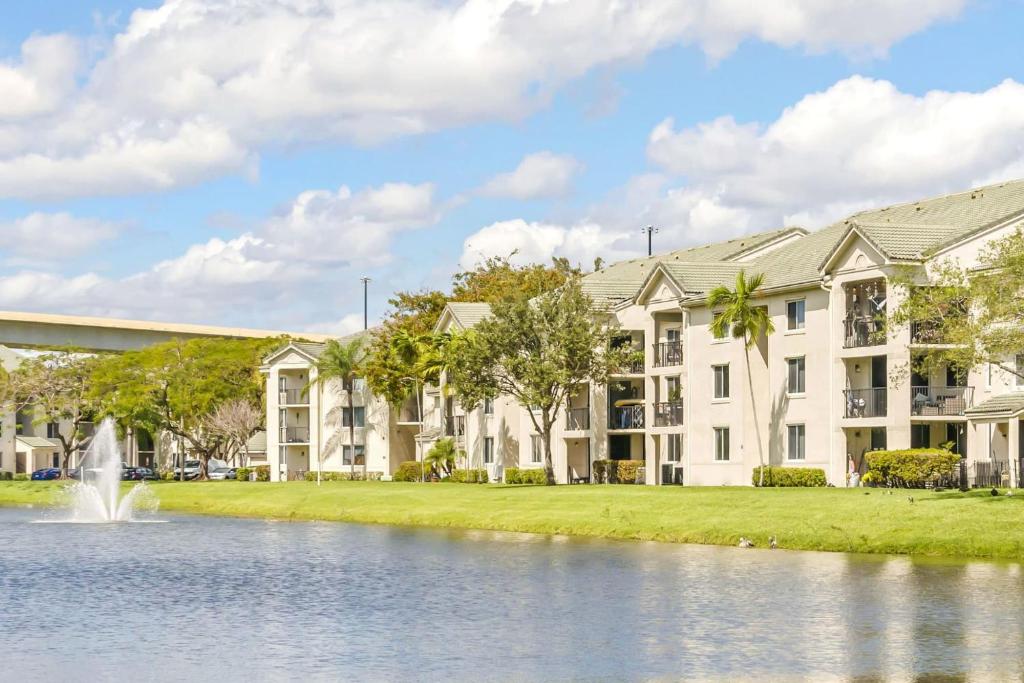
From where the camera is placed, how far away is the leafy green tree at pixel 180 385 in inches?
4660

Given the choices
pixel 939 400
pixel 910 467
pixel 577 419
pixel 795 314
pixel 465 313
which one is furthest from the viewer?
pixel 465 313

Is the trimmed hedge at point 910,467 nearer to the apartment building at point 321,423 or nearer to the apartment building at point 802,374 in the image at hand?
the apartment building at point 802,374

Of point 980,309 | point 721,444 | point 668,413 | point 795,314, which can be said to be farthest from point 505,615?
point 668,413

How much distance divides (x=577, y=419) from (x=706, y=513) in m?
32.2

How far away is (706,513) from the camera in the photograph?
184 feet

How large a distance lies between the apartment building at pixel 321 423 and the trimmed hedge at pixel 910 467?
56.6 metres

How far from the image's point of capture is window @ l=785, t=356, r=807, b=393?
234ft

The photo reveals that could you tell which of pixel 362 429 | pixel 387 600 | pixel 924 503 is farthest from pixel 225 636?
pixel 362 429

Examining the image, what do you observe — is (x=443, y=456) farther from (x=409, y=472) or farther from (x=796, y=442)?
(x=796, y=442)

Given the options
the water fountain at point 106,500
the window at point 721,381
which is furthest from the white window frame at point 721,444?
the water fountain at point 106,500

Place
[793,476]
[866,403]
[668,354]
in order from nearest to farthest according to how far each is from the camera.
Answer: [866,403] < [793,476] < [668,354]

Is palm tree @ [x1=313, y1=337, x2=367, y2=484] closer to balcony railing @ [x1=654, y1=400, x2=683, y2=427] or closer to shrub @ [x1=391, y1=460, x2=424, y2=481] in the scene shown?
shrub @ [x1=391, y1=460, x2=424, y2=481]

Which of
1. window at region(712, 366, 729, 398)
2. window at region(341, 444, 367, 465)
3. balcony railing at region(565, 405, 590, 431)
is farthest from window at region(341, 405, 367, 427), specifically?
window at region(712, 366, 729, 398)

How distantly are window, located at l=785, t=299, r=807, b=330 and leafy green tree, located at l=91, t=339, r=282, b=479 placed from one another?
195 feet
